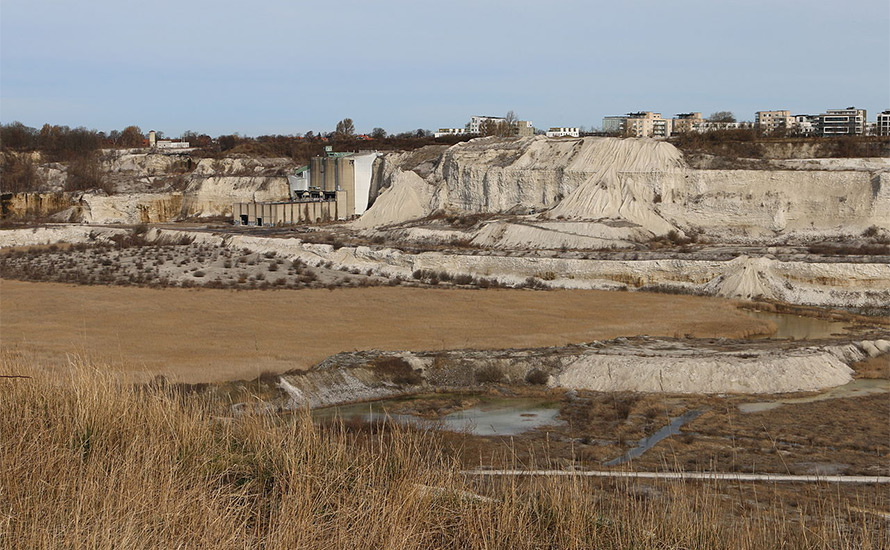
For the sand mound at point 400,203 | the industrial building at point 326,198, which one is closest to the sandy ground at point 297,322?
the sand mound at point 400,203

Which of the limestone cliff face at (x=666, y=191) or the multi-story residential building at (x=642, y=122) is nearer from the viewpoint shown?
the limestone cliff face at (x=666, y=191)

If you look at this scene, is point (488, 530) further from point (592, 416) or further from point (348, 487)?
point (592, 416)

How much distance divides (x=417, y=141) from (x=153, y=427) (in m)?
73.1

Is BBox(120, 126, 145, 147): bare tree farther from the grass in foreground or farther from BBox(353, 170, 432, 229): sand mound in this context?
the grass in foreground

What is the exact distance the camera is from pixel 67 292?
125 ft

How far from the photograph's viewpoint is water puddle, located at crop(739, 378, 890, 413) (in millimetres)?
20534

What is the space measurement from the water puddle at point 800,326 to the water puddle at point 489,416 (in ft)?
38.1

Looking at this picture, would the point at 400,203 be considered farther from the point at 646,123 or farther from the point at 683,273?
the point at 646,123

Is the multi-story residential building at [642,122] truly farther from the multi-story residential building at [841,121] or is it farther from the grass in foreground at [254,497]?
the grass in foreground at [254,497]

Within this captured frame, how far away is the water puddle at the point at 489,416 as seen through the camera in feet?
60.8

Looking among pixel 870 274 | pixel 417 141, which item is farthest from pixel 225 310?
pixel 417 141

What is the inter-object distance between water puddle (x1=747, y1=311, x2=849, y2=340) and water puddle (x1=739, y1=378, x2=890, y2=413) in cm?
557

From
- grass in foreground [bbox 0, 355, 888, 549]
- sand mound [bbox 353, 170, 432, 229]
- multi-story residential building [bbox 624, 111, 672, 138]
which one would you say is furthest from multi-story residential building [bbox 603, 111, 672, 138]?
grass in foreground [bbox 0, 355, 888, 549]

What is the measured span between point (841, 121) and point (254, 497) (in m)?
131
